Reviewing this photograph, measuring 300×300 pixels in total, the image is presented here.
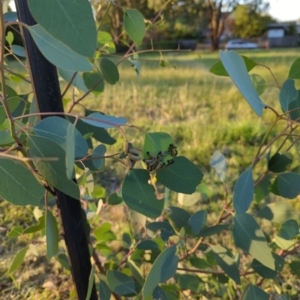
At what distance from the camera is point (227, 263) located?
70 centimetres

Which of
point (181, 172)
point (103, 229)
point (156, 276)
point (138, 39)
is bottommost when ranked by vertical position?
point (103, 229)

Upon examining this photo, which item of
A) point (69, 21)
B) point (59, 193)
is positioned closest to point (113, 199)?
point (59, 193)

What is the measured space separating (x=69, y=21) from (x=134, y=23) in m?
0.37

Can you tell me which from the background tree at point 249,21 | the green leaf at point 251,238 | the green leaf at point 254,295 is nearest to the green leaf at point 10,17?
the green leaf at point 251,238

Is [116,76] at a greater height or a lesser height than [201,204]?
greater

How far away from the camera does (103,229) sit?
0.90 meters

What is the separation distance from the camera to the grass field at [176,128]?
1158 millimetres

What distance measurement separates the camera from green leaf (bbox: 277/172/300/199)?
2.00 feet

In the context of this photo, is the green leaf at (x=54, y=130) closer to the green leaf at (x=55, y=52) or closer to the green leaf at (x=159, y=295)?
the green leaf at (x=55, y=52)

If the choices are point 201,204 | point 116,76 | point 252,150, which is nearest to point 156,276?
point 116,76

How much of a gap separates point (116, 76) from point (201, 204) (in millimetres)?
1001

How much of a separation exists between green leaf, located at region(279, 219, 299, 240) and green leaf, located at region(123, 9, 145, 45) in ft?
1.31

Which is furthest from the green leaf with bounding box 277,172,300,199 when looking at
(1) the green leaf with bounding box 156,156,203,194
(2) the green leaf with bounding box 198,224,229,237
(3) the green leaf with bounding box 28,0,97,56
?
(3) the green leaf with bounding box 28,0,97,56

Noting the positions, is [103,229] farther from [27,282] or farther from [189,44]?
[189,44]
